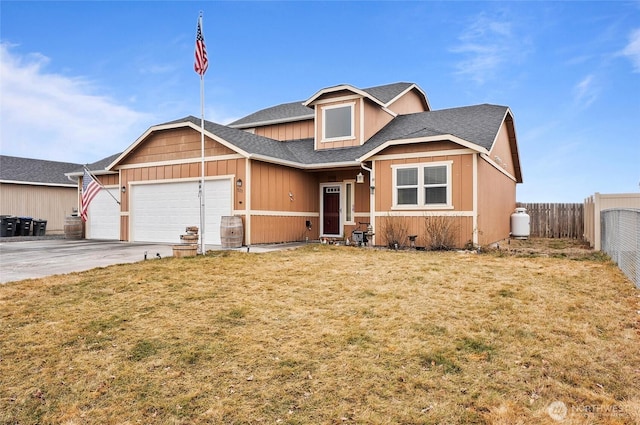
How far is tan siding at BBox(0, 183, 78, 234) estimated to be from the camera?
21489mm

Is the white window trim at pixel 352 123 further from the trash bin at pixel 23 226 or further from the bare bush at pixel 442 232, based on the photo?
the trash bin at pixel 23 226

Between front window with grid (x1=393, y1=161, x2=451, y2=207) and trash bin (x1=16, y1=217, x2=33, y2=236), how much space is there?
63.8ft

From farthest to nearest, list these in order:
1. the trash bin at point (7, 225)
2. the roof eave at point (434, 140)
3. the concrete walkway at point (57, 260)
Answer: the trash bin at point (7, 225) → the roof eave at point (434, 140) → the concrete walkway at point (57, 260)

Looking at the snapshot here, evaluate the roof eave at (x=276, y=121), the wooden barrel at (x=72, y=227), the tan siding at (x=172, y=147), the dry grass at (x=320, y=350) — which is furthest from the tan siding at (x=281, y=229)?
the wooden barrel at (x=72, y=227)

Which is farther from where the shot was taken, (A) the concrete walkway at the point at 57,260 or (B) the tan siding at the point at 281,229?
(B) the tan siding at the point at 281,229

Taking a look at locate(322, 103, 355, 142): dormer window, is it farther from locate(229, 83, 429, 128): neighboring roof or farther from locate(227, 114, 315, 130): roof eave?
locate(227, 114, 315, 130): roof eave

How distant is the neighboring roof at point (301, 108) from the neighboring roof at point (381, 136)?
1187 mm

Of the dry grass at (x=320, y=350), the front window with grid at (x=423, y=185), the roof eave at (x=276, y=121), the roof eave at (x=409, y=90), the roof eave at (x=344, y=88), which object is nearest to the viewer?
the dry grass at (x=320, y=350)

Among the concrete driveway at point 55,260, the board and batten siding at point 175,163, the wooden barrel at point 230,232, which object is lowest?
the concrete driveway at point 55,260

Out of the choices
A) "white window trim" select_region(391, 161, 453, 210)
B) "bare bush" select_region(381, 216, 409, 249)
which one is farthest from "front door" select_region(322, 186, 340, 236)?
"white window trim" select_region(391, 161, 453, 210)

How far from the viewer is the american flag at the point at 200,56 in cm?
1043

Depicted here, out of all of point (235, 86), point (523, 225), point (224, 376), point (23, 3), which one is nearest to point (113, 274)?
point (224, 376)

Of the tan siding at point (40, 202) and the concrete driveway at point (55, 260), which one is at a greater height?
the tan siding at point (40, 202)

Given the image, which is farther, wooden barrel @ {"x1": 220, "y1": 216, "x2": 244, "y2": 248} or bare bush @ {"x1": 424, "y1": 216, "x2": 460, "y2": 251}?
wooden barrel @ {"x1": 220, "y1": 216, "x2": 244, "y2": 248}
